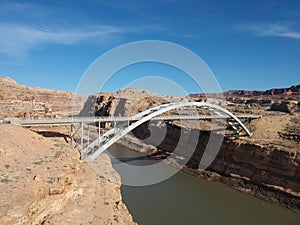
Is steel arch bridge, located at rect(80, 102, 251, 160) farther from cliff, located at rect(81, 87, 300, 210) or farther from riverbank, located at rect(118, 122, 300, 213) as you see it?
riverbank, located at rect(118, 122, 300, 213)

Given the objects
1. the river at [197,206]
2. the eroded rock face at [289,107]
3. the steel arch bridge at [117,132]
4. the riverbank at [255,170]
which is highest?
the eroded rock face at [289,107]

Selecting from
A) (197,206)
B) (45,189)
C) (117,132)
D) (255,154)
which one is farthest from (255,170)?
(45,189)

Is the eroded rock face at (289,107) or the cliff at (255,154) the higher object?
the eroded rock face at (289,107)

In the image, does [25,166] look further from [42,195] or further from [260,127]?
[260,127]

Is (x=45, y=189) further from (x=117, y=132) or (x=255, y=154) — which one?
(x=255, y=154)

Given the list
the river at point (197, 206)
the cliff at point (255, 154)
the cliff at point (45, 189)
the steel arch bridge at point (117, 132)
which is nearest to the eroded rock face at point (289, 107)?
the cliff at point (255, 154)

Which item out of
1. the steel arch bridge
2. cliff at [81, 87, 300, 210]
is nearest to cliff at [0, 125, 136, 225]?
the steel arch bridge

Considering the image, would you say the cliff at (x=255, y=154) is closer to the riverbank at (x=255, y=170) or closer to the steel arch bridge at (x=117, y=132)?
the riverbank at (x=255, y=170)

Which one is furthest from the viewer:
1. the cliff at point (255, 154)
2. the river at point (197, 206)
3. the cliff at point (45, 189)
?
the cliff at point (255, 154)
